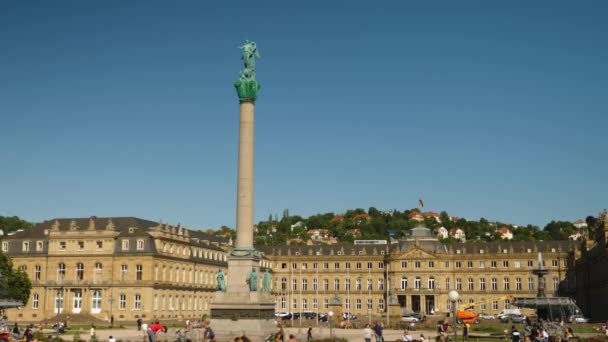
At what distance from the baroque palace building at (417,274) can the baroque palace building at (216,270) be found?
0.65 ft

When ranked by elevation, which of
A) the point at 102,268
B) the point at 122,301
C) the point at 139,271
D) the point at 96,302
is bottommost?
the point at 96,302

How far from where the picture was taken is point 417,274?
Result: 482 feet

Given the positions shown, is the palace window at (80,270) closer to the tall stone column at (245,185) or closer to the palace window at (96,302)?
the palace window at (96,302)

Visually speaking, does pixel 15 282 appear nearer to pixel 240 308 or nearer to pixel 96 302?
pixel 96 302

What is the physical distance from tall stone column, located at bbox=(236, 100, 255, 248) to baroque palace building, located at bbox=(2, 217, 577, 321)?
4659 cm

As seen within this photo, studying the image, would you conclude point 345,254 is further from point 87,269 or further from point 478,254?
point 87,269

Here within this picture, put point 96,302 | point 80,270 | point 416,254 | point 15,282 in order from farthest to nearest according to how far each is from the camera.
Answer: point 416,254, point 80,270, point 96,302, point 15,282

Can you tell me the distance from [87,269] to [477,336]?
2663 inches

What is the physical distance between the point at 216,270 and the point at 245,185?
254ft

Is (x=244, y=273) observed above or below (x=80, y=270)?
below

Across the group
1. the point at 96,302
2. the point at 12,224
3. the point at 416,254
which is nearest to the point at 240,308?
the point at 96,302

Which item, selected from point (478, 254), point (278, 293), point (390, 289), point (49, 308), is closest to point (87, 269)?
point (49, 308)

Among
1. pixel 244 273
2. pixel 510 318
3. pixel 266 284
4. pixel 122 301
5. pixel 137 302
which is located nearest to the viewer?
pixel 244 273

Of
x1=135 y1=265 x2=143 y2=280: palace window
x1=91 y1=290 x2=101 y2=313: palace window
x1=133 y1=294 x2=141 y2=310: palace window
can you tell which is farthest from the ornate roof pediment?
x1=91 y1=290 x2=101 y2=313: palace window
